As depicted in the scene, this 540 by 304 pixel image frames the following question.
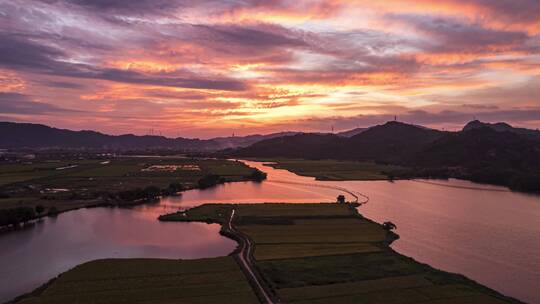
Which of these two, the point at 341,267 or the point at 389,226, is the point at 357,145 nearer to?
the point at 389,226

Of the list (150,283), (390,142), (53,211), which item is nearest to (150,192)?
(53,211)

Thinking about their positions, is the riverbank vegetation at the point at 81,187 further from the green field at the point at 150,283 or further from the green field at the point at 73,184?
the green field at the point at 150,283

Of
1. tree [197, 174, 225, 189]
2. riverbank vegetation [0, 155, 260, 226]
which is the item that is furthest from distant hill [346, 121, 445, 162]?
tree [197, 174, 225, 189]

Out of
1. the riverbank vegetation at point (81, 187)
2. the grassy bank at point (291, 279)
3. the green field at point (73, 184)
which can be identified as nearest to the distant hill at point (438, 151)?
the green field at point (73, 184)

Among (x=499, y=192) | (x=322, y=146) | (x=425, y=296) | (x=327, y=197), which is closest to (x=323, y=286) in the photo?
(x=425, y=296)

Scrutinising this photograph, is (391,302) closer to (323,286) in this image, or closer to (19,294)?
(323,286)
